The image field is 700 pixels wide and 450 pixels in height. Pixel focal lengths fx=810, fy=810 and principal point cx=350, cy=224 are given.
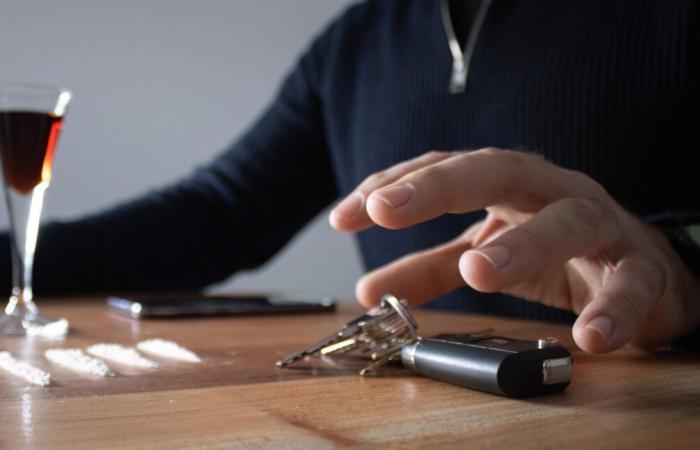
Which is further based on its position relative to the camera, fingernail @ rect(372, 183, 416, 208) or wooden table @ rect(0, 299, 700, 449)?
fingernail @ rect(372, 183, 416, 208)

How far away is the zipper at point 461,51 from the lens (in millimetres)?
1154

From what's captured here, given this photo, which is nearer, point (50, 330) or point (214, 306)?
point (50, 330)

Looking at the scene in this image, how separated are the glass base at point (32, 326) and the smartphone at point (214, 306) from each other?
0.10 metres

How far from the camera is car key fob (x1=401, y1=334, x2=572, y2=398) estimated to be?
386 millimetres

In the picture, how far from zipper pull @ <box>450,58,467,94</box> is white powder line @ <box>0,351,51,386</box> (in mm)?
779

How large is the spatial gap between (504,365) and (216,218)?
3.28 feet

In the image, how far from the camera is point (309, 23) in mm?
2541

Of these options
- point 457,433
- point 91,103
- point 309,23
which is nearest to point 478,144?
point 457,433

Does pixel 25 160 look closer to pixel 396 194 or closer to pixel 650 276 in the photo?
pixel 396 194

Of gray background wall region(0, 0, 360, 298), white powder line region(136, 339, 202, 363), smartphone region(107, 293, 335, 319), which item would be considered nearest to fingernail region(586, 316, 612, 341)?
white powder line region(136, 339, 202, 363)

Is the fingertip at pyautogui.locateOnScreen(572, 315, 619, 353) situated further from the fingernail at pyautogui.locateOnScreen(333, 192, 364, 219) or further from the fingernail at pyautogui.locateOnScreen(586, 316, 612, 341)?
the fingernail at pyautogui.locateOnScreen(333, 192, 364, 219)

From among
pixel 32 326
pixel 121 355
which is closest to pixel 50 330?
pixel 32 326

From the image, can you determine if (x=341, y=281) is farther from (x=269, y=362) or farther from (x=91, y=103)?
(x=269, y=362)

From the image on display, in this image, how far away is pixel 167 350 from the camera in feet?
1.82
